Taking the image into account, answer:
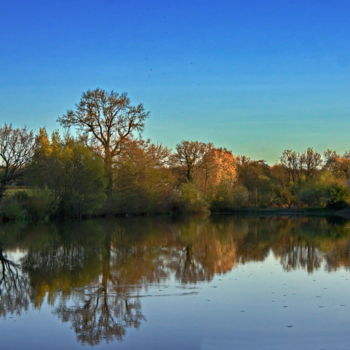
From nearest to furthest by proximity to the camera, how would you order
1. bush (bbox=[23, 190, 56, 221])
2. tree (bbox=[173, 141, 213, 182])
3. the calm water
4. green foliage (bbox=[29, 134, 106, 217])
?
the calm water → bush (bbox=[23, 190, 56, 221]) → green foliage (bbox=[29, 134, 106, 217]) → tree (bbox=[173, 141, 213, 182])

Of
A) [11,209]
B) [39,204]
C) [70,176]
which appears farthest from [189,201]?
[11,209]

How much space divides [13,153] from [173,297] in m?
26.1

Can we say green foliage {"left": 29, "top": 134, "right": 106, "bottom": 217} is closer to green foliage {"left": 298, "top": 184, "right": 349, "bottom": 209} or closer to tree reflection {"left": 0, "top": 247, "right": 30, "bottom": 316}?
tree reflection {"left": 0, "top": 247, "right": 30, "bottom": 316}

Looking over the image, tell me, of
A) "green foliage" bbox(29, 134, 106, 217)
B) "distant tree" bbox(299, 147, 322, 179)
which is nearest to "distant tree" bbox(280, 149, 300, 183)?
"distant tree" bbox(299, 147, 322, 179)

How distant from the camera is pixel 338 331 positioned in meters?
7.52

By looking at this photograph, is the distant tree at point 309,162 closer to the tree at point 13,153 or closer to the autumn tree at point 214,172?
the autumn tree at point 214,172

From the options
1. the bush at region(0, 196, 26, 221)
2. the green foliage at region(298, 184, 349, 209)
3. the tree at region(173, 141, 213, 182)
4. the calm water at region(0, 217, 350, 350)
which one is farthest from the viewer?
the green foliage at region(298, 184, 349, 209)

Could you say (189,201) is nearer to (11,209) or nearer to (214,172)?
(214,172)

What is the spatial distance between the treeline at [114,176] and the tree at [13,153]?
0.21ft

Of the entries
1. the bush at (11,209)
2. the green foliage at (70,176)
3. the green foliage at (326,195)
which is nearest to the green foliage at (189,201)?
the green foliage at (70,176)

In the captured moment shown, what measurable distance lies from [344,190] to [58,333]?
51417mm

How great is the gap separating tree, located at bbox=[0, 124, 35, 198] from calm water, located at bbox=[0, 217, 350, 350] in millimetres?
15204

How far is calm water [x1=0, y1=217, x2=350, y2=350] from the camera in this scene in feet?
23.7

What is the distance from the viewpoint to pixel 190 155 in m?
50.3
